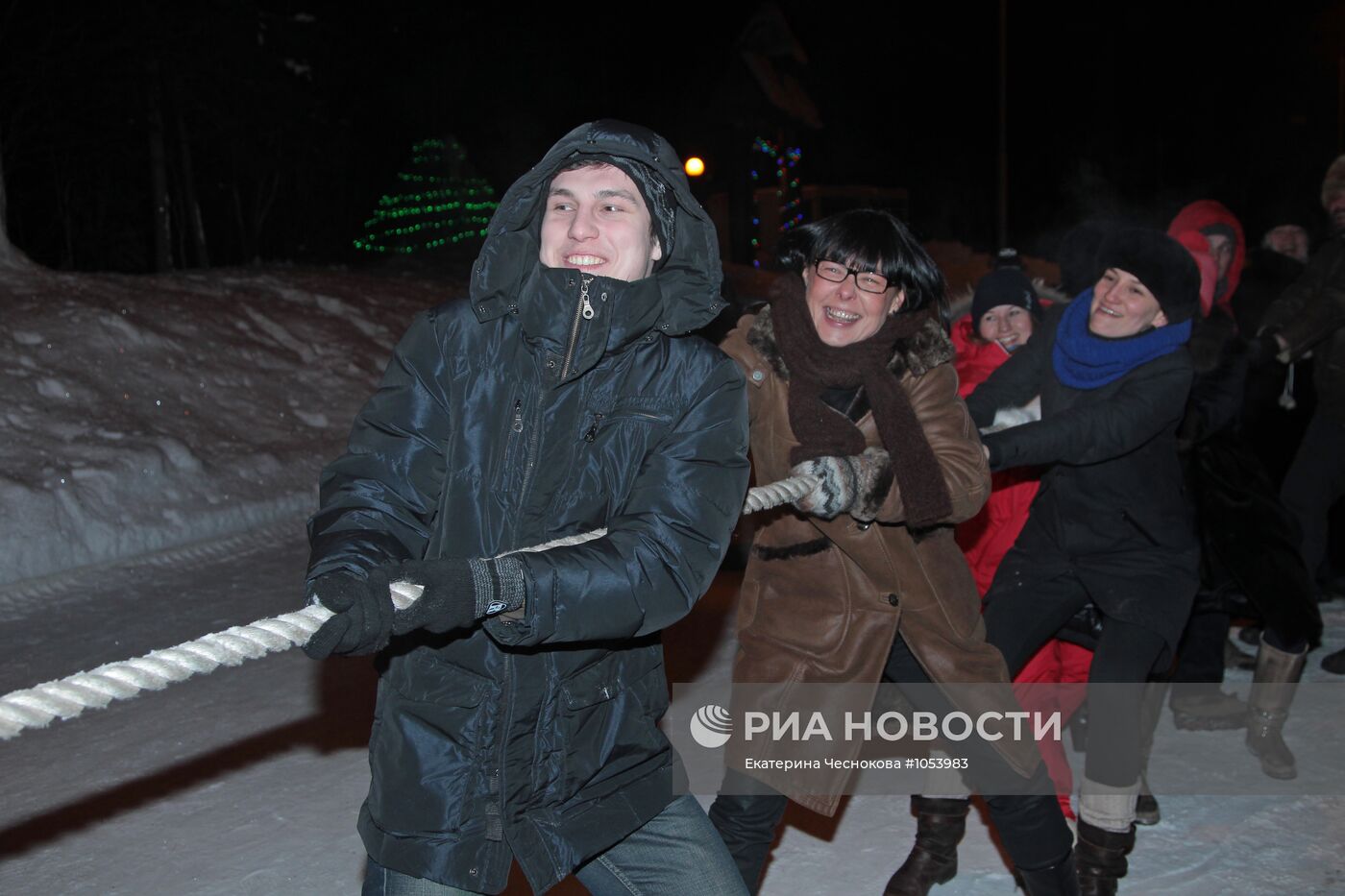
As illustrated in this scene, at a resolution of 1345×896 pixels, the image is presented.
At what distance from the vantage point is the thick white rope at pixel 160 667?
1559 millimetres

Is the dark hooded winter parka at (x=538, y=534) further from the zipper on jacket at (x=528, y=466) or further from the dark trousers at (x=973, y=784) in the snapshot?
the dark trousers at (x=973, y=784)

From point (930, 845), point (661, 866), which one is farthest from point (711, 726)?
point (661, 866)

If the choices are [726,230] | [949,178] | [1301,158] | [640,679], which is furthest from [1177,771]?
[1301,158]

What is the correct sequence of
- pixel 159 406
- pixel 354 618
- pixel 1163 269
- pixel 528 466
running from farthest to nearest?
1. pixel 159 406
2. pixel 1163 269
3. pixel 528 466
4. pixel 354 618

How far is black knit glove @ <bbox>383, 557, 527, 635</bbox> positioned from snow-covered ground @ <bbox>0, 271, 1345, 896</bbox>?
66.8 inches

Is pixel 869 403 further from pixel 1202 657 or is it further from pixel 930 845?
pixel 1202 657

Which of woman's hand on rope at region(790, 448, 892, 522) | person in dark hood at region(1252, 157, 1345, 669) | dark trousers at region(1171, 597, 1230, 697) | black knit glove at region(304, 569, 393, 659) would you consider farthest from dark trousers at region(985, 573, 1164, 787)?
person in dark hood at region(1252, 157, 1345, 669)

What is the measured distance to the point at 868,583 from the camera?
2703 mm

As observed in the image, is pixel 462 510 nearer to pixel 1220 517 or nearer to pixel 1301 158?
pixel 1220 517

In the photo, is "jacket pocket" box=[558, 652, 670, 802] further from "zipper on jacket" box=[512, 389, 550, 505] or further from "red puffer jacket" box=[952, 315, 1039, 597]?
"red puffer jacket" box=[952, 315, 1039, 597]

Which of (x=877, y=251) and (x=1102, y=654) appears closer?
(x=877, y=251)

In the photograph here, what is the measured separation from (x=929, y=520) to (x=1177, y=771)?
6.19 ft

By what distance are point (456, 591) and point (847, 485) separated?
3.94ft

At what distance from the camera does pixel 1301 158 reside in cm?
4059
